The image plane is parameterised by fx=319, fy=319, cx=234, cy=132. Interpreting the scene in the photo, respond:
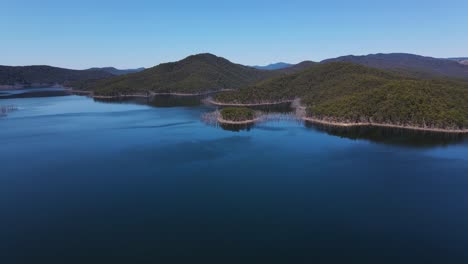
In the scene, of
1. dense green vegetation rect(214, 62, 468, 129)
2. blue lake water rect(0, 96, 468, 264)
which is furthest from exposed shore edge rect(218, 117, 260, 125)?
blue lake water rect(0, 96, 468, 264)

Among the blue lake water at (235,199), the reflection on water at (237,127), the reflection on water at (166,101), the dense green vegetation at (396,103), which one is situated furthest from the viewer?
the reflection on water at (166,101)

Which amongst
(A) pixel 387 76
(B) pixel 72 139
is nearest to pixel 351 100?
(A) pixel 387 76

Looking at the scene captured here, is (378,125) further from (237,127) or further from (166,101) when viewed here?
(166,101)

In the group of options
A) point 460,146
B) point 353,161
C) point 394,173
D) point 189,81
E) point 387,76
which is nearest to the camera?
point 394,173

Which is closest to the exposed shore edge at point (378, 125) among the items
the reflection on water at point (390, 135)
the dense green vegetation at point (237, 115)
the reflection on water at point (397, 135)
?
the reflection on water at point (397, 135)

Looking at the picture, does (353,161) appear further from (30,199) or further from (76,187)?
(30,199)

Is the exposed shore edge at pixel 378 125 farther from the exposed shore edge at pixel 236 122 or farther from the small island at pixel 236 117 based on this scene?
the small island at pixel 236 117
